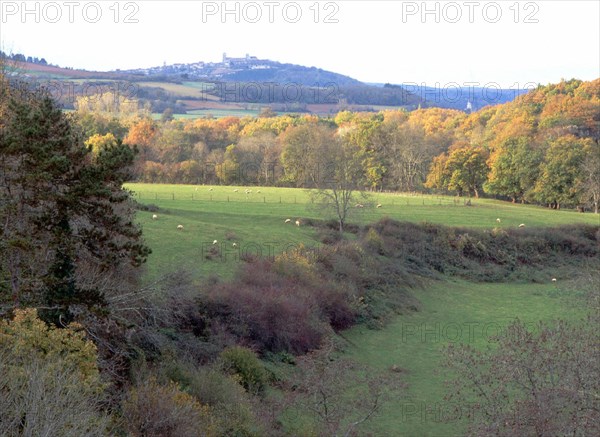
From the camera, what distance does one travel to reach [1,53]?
29672 millimetres

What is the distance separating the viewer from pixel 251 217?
56062 millimetres

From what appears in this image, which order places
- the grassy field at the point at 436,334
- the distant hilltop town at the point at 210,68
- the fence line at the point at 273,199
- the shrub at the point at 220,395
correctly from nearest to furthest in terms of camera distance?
the shrub at the point at 220,395 → the grassy field at the point at 436,334 → the fence line at the point at 273,199 → the distant hilltop town at the point at 210,68

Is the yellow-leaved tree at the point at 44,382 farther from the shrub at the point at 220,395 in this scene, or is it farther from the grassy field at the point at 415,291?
the grassy field at the point at 415,291

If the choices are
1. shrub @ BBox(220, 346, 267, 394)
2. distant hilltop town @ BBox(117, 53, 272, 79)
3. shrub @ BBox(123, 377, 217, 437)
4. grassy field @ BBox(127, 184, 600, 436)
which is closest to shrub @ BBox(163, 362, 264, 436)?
shrub @ BBox(123, 377, 217, 437)

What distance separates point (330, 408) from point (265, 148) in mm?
73227

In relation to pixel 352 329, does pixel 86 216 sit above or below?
above

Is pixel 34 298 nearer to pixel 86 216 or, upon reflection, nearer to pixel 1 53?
pixel 86 216

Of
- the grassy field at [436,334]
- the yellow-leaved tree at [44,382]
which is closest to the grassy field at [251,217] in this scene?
the grassy field at [436,334]

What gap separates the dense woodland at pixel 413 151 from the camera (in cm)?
7656

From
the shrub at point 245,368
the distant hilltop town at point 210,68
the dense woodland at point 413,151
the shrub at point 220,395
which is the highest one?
the distant hilltop town at point 210,68

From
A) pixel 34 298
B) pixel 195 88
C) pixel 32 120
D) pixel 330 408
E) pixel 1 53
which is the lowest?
pixel 330 408

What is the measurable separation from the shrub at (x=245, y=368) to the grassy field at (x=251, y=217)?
23.5ft

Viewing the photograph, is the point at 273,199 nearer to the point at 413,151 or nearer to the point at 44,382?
the point at 413,151

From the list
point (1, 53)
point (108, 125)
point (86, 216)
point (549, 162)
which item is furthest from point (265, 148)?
point (86, 216)
